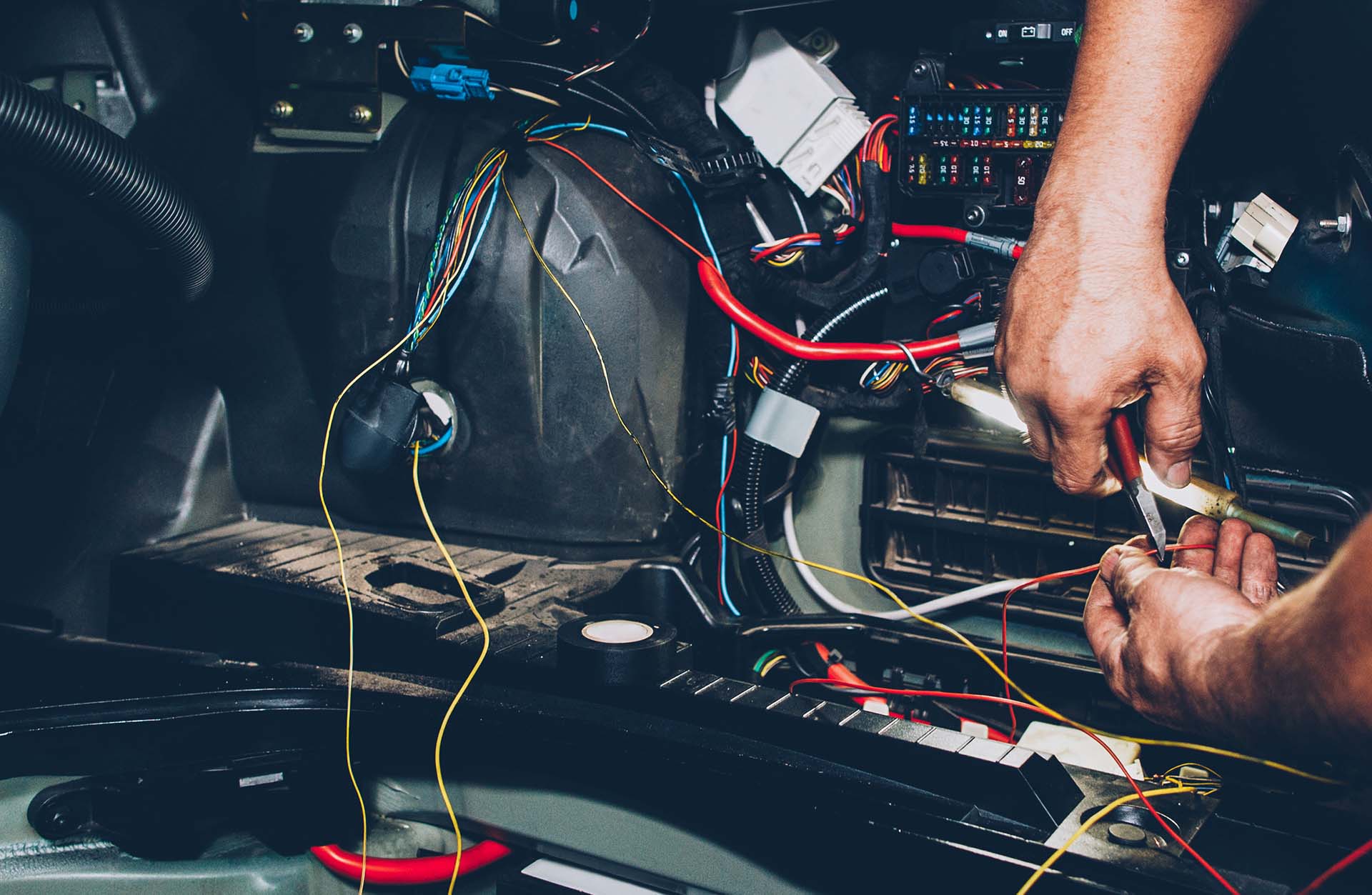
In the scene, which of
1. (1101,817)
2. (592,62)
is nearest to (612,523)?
(592,62)

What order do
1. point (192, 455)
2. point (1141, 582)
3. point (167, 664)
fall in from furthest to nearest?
1. point (192, 455)
2. point (167, 664)
3. point (1141, 582)

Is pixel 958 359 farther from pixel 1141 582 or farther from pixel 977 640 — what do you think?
pixel 1141 582

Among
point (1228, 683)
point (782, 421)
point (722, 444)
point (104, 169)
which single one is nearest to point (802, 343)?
point (782, 421)

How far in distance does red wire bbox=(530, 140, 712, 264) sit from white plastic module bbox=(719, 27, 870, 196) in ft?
Result: 0.68

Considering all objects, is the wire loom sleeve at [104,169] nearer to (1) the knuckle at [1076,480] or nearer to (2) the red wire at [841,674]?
(2) the red wire at [841,674]

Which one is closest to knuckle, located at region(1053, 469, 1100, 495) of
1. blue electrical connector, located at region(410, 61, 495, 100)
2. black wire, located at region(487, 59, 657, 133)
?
black wire, located at region(487, 59, 657, 133)

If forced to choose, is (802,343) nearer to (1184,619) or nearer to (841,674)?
(841,674)

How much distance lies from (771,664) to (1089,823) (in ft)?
2.14

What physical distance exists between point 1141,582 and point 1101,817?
26 centimetres

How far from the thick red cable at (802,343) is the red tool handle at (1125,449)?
1.35 ft

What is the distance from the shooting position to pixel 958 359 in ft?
4.89

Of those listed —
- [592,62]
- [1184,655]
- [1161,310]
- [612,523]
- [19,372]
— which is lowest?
[612,523]

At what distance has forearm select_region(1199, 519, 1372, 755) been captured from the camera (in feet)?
2.01

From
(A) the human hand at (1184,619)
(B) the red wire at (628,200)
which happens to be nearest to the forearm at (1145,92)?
(A) the human hand at (1184,619)
